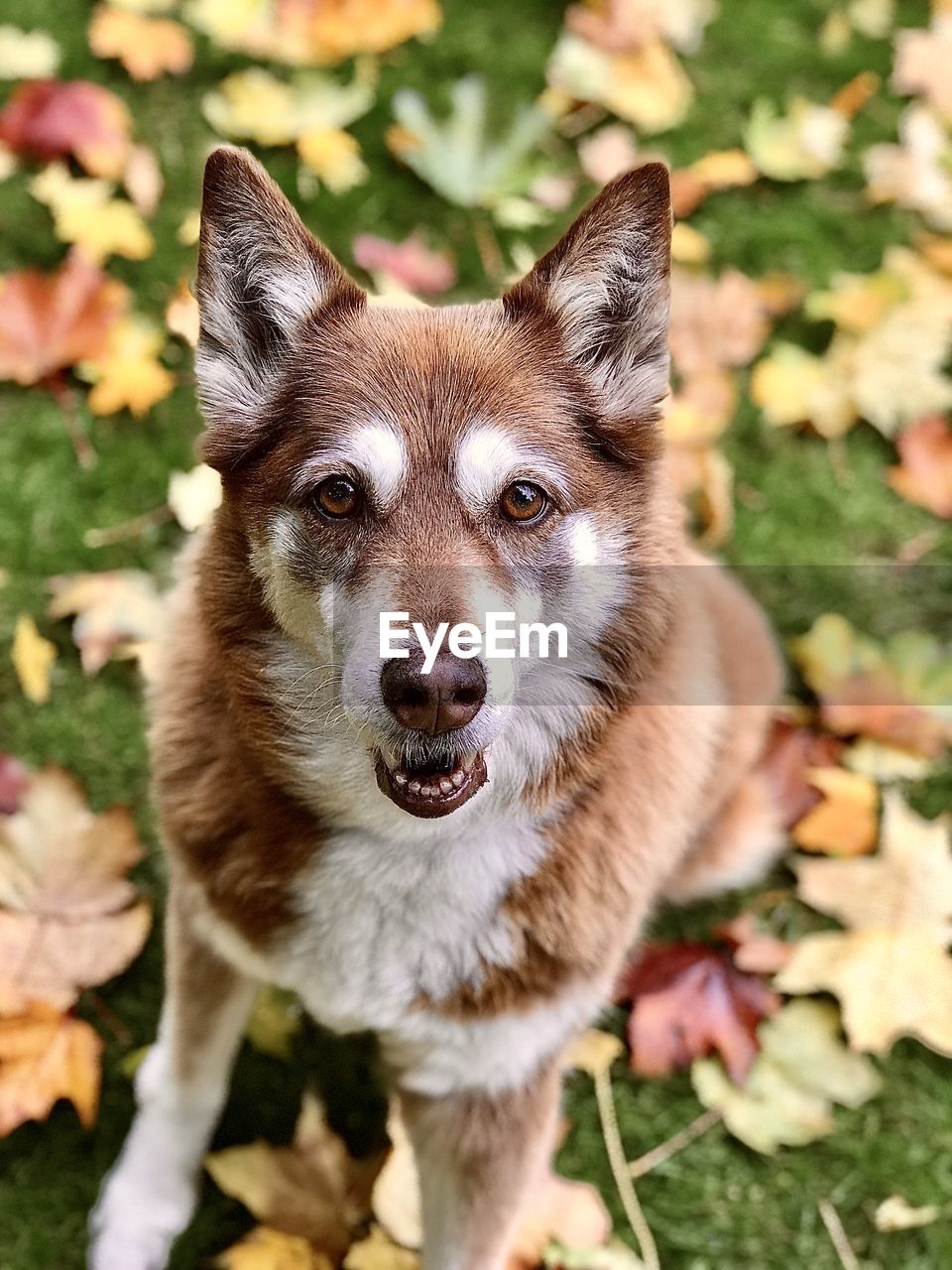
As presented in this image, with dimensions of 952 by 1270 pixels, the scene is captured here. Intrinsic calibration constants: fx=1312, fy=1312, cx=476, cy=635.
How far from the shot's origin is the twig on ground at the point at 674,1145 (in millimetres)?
2908

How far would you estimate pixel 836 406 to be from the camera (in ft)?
12.9

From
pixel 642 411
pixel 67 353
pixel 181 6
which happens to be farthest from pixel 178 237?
pixel 642 411

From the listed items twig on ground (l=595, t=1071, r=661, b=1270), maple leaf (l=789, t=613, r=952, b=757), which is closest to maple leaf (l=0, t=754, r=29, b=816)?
twig on ground (l=595, t=1071, r=661, b=1270)

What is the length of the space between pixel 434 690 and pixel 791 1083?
1654mm

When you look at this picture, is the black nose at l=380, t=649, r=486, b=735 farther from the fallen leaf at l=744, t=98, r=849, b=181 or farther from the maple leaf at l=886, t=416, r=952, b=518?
the fallen leaf at l=744, t=98, r=849, b=181

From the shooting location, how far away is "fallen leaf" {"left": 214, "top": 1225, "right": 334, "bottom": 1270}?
2561 millimetres

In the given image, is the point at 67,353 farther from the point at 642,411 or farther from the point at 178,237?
the point at 642,411

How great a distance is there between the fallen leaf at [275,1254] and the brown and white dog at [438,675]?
0.27 meters

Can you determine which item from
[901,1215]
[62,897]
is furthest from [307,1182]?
[901,1215]

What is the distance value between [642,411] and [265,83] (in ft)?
8.46

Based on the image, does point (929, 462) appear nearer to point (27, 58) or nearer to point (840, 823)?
point (840, 823)

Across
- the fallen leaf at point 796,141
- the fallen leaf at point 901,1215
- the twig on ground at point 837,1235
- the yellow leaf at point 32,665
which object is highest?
the fallen leaf at point 796,141

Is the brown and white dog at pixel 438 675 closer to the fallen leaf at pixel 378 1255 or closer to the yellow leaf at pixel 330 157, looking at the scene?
the fallen leaf at pixel 378 1255

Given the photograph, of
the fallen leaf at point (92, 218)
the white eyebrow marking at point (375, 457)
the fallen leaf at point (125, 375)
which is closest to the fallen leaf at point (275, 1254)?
the white eyebrow marking at point (375, 457)
